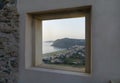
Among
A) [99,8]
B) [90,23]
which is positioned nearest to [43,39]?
[90,23]

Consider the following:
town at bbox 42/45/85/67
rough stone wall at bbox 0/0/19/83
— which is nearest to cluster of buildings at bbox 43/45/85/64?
town at bbox 42/45/85/67

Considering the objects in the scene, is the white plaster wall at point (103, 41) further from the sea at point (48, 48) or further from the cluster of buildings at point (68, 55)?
the sea at point (48, 48)

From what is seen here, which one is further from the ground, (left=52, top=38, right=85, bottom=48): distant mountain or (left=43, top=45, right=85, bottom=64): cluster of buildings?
(left=52, top=38, right=85, bottom=48): distant mountain

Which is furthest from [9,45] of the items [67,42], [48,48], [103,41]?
[103,41]

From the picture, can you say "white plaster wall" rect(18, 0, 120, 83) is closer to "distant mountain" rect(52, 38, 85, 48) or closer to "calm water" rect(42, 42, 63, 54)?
"distant mountain" rect(52, 38, 85, 48)

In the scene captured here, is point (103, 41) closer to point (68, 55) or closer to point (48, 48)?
point (68, 55)

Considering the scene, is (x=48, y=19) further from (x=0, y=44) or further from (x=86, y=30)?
(x=0, y=44)

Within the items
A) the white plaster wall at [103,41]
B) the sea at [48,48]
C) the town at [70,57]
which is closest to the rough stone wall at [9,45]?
the sea at [48,48]
